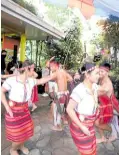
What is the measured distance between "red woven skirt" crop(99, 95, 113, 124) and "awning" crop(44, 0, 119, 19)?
50.2 inches

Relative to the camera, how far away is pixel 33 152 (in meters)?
3.89

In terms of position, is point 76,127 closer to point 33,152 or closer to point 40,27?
point 33,152

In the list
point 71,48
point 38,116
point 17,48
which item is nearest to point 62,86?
point 38,116

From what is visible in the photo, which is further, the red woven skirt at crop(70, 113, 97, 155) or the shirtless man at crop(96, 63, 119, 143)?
the shirtless man at crop(96, 63, 119, 143)

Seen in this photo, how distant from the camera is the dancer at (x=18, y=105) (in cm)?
332

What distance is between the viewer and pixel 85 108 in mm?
2789

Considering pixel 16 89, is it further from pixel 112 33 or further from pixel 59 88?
pixel 112 33

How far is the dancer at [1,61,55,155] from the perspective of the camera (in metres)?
3.32

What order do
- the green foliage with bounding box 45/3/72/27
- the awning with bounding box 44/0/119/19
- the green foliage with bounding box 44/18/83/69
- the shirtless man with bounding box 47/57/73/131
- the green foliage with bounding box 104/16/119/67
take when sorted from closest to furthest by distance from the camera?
the awning with bounding box 44/0/119/19 → the shirtless man with bounding box 47/57/73/131 → the green foliage with bounding box 104/16/119/67 → the green foliage with bounding box 44/18/83/69 → the green foliage with bounding box 45/3/72/27

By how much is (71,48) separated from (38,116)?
A: 14.1m

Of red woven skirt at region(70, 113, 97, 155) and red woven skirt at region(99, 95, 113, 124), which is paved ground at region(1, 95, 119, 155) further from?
red woven skirt at region(70, 113, 97, 155)

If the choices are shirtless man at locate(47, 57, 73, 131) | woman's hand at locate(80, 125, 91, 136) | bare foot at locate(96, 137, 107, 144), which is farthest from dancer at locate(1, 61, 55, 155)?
shirtless man at locate(47, 57, 73, 131)

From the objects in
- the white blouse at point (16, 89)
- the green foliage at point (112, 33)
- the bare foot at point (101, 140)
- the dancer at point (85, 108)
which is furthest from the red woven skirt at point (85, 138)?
the green foliage at point (112, 33)

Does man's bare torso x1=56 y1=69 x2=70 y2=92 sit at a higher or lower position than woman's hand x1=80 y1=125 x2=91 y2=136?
higher
